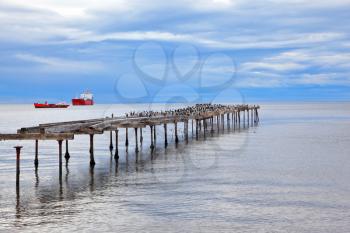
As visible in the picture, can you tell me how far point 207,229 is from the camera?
67.0 ft

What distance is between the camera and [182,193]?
27453 millimetres

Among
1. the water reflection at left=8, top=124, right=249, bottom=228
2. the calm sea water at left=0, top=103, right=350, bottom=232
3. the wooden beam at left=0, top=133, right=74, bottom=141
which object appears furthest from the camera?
the wooden beam at left=0, top=133, right=74, bottom=141

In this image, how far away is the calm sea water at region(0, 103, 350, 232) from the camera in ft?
69.7

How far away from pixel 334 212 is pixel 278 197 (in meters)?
3.81

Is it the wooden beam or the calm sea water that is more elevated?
the wooden beam

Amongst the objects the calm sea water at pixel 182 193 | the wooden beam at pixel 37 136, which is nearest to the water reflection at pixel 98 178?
the calm sea water at pixel 182 193

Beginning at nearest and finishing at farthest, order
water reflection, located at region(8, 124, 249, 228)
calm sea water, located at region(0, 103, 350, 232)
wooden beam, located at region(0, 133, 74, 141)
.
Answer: calm sea water, located at region(0, 103, 350, 232), water reflection, located at region(8, 124, 249, 228), wooden beam, located at region(0, 133, 74, 141)

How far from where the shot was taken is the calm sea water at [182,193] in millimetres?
21234

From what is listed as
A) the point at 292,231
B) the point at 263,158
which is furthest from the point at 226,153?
the point at 292,231

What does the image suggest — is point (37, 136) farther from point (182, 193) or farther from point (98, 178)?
point (182, 193)

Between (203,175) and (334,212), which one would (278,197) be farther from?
(203,175)

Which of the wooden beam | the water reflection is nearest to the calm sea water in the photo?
the water reflection

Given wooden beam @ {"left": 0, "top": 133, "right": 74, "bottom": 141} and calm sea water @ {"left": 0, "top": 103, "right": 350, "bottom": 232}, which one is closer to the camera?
calm sea water @ {"left": 0, "top": 103, "right": 350, "bottom": 232}

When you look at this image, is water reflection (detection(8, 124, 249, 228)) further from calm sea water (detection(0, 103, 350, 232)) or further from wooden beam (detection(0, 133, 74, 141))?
wooden beam (detection(0, 133, 74, 141))
